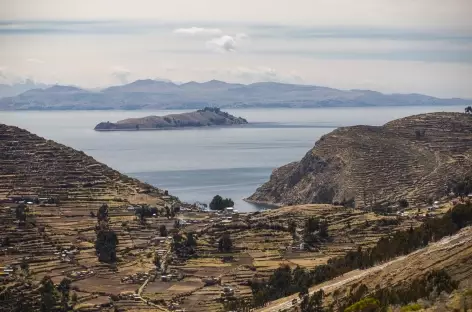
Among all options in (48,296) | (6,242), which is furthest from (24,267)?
(48,296)

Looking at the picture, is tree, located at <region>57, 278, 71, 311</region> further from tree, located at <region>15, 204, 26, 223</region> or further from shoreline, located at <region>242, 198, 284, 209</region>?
shoreline, located at <region>242, 198, 284, 209</region>

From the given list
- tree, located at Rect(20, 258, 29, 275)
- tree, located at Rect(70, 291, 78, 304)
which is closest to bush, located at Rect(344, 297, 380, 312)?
tree, located at Rect(70, 291, 78, 304)

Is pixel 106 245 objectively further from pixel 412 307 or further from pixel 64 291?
pixel 412 307

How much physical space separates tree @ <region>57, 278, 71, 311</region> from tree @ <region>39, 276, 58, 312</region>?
0.54 metres

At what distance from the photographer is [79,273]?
60250 millimetres

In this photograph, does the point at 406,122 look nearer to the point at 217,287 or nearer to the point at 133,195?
the point at 133,195

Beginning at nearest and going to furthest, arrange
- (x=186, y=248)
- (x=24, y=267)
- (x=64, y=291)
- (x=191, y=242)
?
(x=64, y=291)
(x=24, y=267)
(x=186, y=248)
(x=191, y=242)

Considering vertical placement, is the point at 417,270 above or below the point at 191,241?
above

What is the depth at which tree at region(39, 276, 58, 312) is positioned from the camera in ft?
165

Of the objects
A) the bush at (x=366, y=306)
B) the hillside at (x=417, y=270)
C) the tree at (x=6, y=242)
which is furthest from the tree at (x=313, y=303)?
the tree at (x=6, y=242)

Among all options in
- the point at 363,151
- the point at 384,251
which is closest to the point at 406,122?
the point at 363,151

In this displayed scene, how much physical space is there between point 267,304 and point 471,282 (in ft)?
63.8

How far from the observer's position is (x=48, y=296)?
50750 mm

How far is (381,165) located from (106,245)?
5257cm
